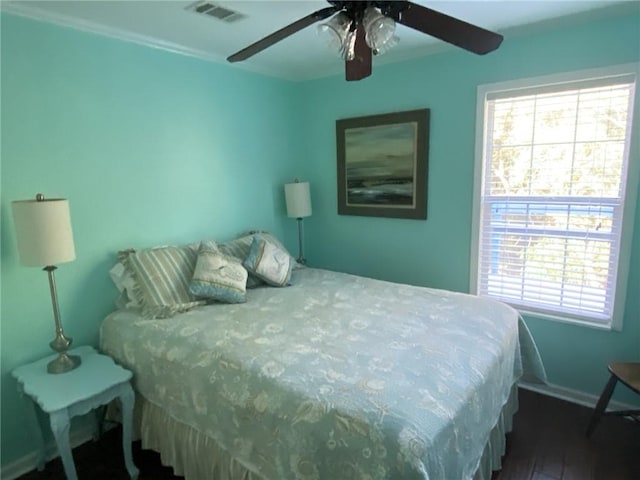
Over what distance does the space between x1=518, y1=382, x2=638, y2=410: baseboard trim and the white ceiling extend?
7.73ft

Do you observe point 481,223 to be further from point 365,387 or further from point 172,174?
point 172,174

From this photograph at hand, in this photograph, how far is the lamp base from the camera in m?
1.95

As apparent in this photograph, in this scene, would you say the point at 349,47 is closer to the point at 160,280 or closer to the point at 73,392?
the point at 160,280

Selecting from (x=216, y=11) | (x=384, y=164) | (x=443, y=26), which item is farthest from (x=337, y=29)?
(x=384, y=164)

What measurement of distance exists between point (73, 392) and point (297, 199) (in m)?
2.17

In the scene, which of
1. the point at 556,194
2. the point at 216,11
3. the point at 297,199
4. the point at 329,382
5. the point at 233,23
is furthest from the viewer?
the point at 297,199

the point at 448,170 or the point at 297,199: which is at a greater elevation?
the point at 448,170

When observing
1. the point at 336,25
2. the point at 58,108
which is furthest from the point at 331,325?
the point at 58,108

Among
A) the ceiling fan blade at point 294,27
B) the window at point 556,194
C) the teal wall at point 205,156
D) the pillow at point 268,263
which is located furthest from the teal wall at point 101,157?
the window at point 556,194

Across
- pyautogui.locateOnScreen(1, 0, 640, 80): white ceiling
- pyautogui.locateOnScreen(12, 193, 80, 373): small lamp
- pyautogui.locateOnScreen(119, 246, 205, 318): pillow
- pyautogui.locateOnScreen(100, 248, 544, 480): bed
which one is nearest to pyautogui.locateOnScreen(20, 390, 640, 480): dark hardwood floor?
pyautogui.locateOnScreen(100, 248, 544, 480): bed

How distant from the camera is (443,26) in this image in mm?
1526

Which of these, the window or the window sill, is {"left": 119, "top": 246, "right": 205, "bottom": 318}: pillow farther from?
the window sill

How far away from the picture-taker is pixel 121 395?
75.0 inches

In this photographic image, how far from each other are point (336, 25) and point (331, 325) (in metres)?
1.41
